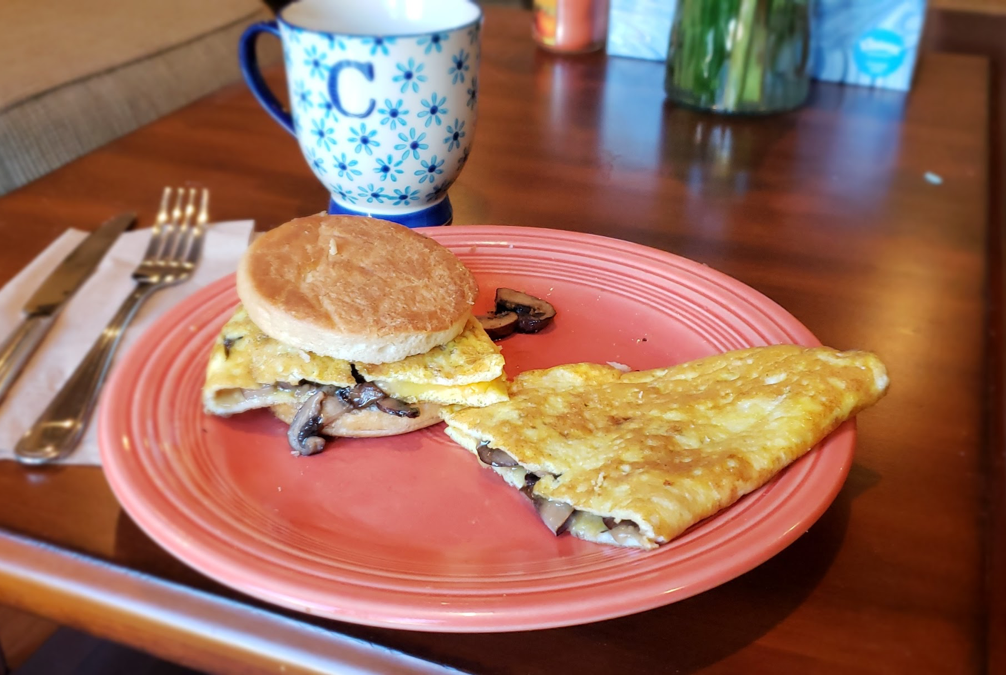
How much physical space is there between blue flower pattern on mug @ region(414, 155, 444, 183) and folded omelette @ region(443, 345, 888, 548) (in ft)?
1.19

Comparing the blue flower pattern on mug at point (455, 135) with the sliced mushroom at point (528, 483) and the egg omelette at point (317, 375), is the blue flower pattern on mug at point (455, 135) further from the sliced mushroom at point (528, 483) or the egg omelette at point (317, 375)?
the sliced mushroom at point (528, 483)

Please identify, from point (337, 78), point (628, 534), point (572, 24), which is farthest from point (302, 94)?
point (572, 24)

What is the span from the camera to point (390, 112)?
39.8 inches

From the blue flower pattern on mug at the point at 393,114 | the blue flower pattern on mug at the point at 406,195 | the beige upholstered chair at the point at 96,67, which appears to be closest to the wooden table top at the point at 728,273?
the blue flower pattern on mug at the point at 406,195

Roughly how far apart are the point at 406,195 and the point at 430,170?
5 cm

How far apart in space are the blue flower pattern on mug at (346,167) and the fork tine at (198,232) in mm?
270

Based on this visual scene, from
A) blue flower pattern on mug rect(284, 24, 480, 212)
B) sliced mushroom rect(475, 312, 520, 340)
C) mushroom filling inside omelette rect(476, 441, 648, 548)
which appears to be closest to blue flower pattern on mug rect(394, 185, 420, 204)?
blue flower pattern on mug rect(284, 24, 480, 212)

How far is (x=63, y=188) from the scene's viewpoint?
4.40ft

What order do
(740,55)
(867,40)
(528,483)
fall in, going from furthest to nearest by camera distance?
(867,40), (740,55), (528,483)

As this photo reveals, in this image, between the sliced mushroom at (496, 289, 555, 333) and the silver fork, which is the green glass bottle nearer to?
the sliced mushroom at (496, 289, 555, 333)

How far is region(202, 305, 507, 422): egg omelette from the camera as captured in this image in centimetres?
80

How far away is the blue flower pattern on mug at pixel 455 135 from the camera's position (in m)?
1.07

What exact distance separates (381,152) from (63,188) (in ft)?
2.13

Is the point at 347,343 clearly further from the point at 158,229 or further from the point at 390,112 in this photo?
the point at 158,229
